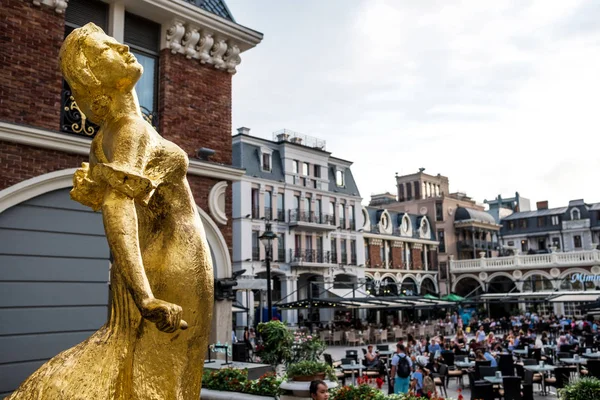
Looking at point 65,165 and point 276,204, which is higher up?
point 276,204

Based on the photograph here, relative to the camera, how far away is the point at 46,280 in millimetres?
8188

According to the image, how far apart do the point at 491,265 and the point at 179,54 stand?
4561cm

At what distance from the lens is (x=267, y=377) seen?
8.09 meters

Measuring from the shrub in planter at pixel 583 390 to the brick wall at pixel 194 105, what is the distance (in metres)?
7.28

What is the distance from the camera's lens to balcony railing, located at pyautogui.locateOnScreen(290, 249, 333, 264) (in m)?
38.3

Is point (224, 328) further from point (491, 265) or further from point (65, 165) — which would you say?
point (491, 265)

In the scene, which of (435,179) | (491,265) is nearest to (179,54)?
(491,265)

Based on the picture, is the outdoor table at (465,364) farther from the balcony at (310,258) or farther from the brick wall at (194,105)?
the balcony at (310,258)

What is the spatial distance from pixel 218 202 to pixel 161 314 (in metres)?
8.99

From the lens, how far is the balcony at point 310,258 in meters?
38.2

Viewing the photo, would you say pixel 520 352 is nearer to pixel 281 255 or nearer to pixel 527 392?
pixel 527 392

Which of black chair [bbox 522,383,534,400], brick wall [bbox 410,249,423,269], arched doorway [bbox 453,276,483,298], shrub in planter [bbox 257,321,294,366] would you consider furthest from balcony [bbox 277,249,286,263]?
black chair [bbox 522,383,534,400]

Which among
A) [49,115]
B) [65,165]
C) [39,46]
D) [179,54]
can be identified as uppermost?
[179,54]

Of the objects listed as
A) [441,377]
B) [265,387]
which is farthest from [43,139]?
[441,377]
